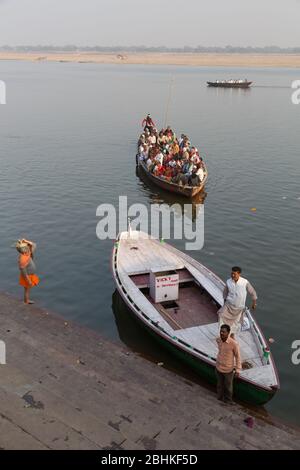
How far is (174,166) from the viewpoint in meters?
27.0

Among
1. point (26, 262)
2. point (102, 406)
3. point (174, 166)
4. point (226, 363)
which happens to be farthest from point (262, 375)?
point (174, 166)

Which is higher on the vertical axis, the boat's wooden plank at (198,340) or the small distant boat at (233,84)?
the small distant boat at (233,84)

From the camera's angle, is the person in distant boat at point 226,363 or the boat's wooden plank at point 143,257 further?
the boat's wooden plank at point 143,257

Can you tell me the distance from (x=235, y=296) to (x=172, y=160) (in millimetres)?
18190

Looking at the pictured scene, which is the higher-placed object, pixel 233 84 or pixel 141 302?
pixel 233 84

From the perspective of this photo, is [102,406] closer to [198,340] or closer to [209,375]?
[209,375]

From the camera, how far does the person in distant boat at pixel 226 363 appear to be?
922cm

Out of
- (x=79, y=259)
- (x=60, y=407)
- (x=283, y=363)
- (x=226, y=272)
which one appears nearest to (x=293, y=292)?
(x=226, y=272)

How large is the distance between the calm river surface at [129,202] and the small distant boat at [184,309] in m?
1.08

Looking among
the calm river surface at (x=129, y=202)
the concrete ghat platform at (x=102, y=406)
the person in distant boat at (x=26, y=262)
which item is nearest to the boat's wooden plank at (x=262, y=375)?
the concrete ghat platform at (x=102, y=406)

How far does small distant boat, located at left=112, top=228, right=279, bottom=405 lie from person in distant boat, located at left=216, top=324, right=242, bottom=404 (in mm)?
550

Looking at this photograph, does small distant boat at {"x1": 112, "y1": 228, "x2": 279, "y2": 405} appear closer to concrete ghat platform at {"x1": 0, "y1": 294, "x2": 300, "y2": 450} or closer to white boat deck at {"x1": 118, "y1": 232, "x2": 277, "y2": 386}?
white boat deck at {"x1": 118, "y1": 232, "x2": 277, "y2": 386}

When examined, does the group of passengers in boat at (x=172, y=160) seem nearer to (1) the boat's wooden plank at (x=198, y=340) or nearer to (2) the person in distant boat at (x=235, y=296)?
(1) the boat's wooden plank at (x=198, y=340)

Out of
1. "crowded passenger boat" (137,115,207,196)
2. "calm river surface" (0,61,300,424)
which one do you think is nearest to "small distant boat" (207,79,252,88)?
"calm river surface" (0,61,300,424)
